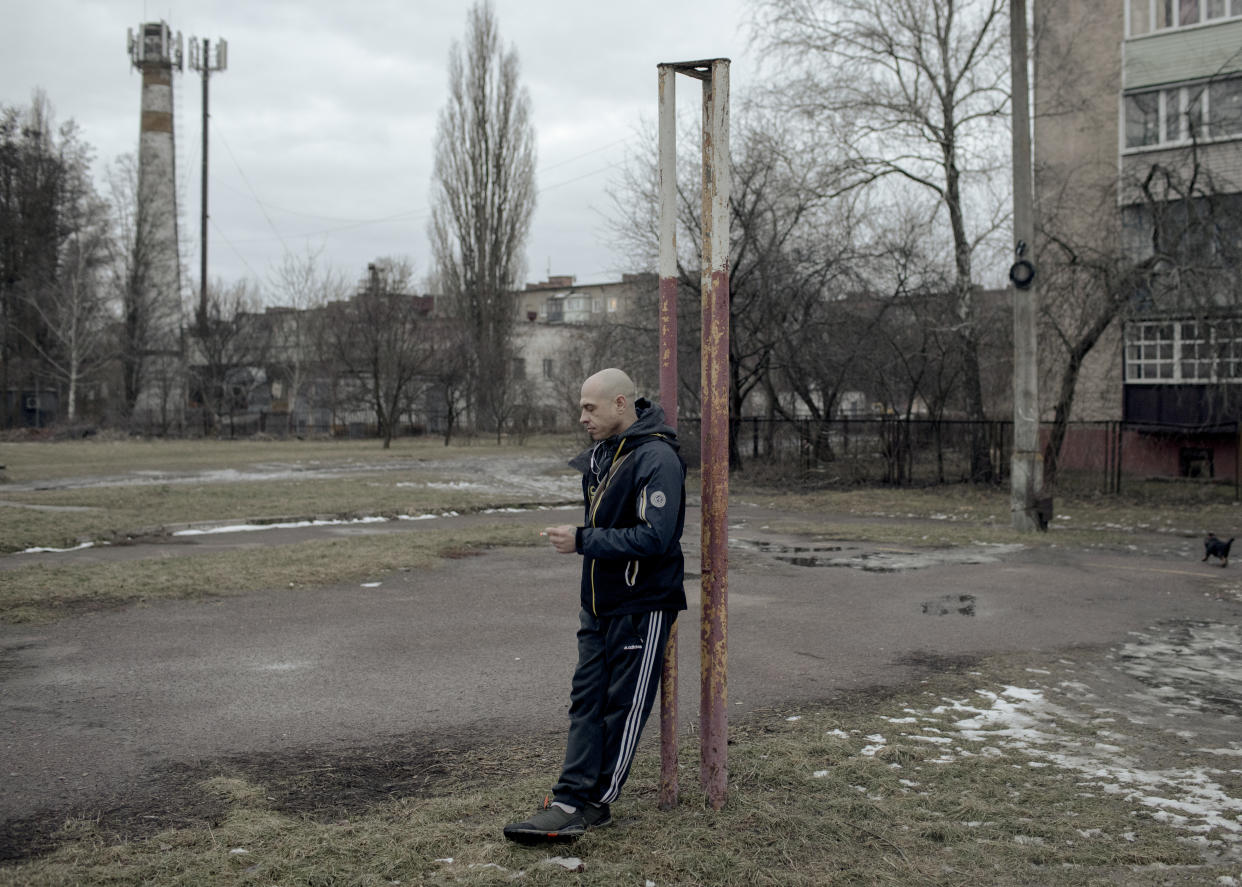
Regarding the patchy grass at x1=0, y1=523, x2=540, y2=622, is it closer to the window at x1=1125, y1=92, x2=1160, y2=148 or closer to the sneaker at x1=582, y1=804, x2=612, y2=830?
the sneaker at x1=582, y1=804, x2=612, y2=830

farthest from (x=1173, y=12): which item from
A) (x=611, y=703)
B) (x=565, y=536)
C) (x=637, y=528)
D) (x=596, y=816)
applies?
(x=596, y=816)

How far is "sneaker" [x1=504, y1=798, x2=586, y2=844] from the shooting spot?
371 centimetres

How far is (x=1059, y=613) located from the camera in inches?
347

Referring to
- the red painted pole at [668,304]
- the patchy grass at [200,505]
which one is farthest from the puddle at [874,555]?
the red painted pole at [668,304]

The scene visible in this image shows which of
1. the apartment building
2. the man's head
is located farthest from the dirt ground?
the apartment building

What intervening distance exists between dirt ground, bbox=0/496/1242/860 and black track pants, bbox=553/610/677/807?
0.89 metres

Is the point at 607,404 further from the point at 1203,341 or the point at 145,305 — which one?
the point at 145,305

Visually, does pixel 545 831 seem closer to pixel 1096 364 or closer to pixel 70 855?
pixel 70 855

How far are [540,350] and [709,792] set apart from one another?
217 feet

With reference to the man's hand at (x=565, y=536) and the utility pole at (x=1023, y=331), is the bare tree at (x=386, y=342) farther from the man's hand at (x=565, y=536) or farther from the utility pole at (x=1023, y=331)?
the man's hand at (x=565, y=536)

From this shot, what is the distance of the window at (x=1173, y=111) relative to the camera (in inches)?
968

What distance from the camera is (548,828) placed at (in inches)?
147

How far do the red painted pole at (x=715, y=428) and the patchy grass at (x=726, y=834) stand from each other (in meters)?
0.36

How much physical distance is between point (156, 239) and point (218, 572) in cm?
4943
